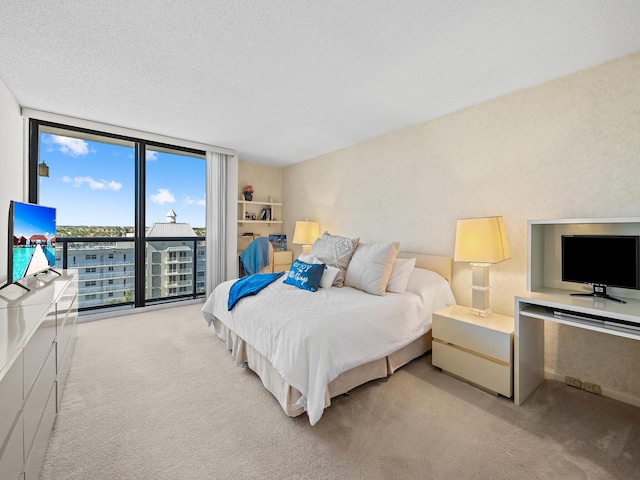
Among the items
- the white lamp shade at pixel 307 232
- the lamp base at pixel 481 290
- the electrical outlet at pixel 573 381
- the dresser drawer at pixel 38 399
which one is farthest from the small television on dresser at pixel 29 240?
the electrical outlet at pixel 573 381

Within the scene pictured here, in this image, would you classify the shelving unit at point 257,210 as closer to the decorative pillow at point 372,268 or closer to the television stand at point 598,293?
the decorative pillow at point 372,268

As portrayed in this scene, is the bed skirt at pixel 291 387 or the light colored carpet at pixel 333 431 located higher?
the bed skirt at pixel 291 387

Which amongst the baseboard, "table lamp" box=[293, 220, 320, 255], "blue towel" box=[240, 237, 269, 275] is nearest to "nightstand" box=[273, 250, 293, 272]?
"blue towel" box=[240, 237, 269, 275]

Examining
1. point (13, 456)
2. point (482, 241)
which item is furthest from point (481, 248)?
point (13, 456)

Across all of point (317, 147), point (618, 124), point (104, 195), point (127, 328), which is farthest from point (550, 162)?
point (104, 195)

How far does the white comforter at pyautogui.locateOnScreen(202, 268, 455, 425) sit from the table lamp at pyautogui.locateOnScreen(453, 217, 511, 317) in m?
0.44

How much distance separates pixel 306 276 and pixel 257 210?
3.04 metres

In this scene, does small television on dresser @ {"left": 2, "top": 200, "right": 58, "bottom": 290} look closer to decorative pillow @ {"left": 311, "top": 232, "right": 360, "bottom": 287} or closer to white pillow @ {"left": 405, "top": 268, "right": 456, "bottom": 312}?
decorative pillow @ {"left": 311, "top": 232, "right": 360, "bottom": 287}

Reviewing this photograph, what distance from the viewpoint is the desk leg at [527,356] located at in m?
2.04

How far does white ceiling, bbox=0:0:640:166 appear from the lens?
1.70 m

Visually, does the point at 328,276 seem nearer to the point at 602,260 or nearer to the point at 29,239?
the point at 602,260

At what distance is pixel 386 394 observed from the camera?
7.05 ft

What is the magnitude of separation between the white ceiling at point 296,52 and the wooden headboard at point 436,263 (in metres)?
1.56

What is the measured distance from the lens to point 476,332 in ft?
7.36
